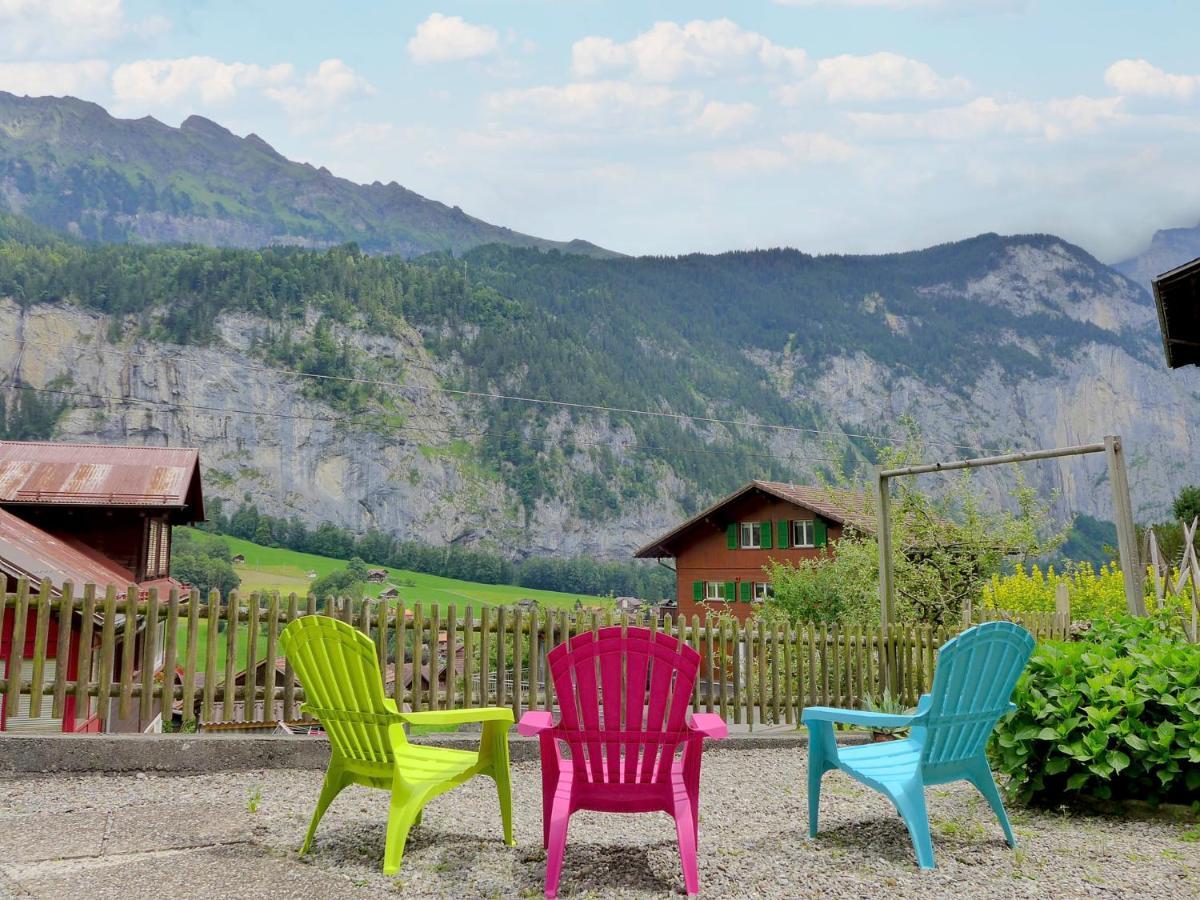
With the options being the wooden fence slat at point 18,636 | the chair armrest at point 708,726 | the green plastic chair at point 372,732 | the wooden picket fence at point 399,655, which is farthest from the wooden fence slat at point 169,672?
the chair armrest at point 708,726

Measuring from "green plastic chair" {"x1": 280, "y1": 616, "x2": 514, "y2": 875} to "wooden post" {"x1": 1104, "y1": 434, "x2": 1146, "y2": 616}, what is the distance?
634 centimetres

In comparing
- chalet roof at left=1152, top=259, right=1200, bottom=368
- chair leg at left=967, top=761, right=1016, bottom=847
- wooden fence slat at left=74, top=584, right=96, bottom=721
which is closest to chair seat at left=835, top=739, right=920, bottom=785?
chair leg at left=967, top=761, right=1016, bottom=847

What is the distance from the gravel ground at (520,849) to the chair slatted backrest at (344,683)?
0.47 metres

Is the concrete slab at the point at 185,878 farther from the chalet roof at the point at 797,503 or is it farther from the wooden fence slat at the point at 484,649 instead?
the chalet roof at the point at 797,503

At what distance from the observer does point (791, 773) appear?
7188 mm

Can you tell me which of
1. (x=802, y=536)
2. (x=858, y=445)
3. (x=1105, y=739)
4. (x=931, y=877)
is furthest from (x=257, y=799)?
(x=858, y=445)

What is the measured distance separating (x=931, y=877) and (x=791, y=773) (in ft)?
10.3

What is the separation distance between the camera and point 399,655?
24.9ft

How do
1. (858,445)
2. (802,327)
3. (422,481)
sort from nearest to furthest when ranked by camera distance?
(422,481), (858,445), (802,327)

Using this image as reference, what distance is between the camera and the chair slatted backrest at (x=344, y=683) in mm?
4164

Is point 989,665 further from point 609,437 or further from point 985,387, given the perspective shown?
point 985,387

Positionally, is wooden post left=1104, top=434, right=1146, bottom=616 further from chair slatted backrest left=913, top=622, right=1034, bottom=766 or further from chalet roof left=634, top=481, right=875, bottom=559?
chalet roof left=634, top=481, right=875, bottom=559

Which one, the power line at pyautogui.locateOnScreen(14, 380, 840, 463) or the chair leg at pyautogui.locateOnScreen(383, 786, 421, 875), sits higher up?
the power line at pyautogui.locateOnScreen(14, 380, 840, 463)

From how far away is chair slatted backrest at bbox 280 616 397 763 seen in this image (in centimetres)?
416
